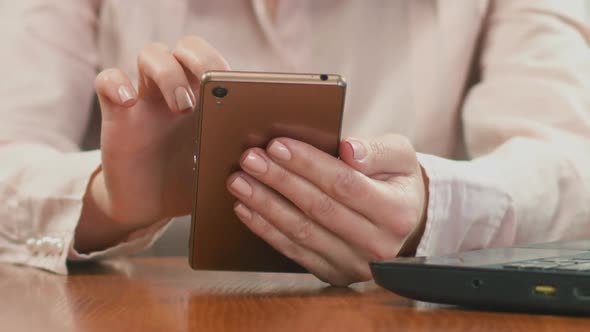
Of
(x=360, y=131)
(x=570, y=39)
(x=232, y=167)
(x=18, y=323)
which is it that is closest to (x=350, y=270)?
(x=232, y=167)

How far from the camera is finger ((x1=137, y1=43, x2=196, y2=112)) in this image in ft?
1.97

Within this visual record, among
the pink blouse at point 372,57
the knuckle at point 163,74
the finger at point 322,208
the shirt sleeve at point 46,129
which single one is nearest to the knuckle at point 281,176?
the finger at point 322,208

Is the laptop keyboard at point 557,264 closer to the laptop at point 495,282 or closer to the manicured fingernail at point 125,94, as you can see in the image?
the laptop at point 495,282

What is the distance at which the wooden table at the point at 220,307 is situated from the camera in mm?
438

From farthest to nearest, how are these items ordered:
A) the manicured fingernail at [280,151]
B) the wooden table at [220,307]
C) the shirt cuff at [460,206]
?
the shirt cuff at [460,206], the manicured fingernail at [280,151], the wooden table at [220,307]

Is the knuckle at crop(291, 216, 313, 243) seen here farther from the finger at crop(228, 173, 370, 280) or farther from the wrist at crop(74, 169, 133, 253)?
the wrist at crop(74, 169, 133, 253)

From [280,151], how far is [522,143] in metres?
0.37

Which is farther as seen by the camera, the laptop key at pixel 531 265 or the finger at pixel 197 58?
the finger at pixel 197 58

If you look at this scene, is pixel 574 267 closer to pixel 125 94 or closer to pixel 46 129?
pixel 125 94

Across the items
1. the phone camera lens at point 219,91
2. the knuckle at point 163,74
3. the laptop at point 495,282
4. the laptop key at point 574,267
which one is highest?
the phone camera lens at point 219,91

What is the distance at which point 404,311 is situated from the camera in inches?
19.3

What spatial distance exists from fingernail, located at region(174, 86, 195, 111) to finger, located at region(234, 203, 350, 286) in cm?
8

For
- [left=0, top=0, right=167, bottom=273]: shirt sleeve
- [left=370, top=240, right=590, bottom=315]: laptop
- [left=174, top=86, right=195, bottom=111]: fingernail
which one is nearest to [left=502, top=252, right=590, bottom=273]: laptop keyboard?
[left=370, top=240, right=590, bottom=315]: laptop

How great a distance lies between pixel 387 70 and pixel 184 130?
1.48 feet
